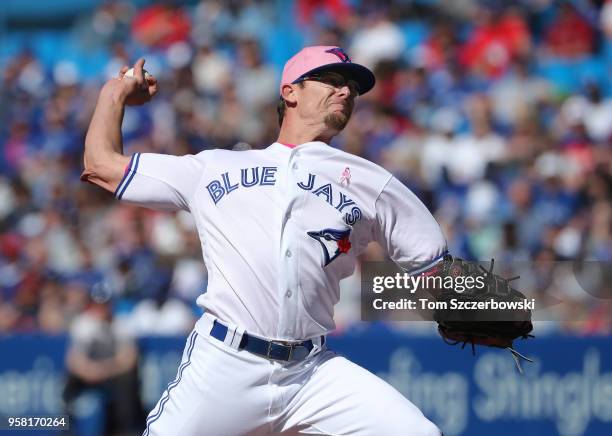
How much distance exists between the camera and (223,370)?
4.11m

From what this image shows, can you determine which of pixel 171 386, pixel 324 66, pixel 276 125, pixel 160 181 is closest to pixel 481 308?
pixel 324 66

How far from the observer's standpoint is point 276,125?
11.5 metres

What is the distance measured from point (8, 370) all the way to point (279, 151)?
18.5 feet

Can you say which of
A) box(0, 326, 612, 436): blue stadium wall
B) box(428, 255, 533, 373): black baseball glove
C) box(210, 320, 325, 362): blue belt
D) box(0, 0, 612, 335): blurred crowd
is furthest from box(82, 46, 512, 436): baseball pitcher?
box(0, 0, 612, 335): blurred crowd

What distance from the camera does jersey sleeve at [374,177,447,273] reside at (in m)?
4.33

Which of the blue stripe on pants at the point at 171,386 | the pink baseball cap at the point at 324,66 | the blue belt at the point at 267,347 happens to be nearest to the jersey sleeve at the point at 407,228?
the pink baseball cap at the point at 324,66

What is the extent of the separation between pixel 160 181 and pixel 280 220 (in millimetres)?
505

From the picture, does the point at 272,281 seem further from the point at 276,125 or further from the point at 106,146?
the point at 276,125

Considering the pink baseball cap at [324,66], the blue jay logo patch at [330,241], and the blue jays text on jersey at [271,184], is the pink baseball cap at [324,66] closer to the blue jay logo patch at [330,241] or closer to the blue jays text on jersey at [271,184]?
the blue jays text on jersey at [271,184]

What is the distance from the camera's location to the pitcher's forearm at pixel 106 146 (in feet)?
13.7

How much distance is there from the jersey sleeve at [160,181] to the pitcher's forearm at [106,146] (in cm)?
5

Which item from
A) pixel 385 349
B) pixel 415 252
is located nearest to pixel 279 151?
pixel 415 252

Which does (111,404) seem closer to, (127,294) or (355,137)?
(127,294)

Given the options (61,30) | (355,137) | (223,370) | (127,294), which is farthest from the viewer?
(61,30)
